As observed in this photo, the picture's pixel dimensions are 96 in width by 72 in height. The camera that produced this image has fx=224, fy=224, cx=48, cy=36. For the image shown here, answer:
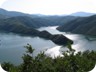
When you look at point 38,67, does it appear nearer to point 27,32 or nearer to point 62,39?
point 62,39

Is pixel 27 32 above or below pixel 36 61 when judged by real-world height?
below

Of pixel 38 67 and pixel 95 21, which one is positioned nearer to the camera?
Answer: pixel 38 67

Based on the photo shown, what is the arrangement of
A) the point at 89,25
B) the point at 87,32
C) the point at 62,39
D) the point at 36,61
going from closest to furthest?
the point at 36,61, the point at 62,39, the point at 87,32, the point at 89,25

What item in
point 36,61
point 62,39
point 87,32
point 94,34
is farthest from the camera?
point 87,32

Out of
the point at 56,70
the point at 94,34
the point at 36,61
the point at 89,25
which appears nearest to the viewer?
the point at 36,61

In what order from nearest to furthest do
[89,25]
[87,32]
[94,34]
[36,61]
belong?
[36,61]
[94,34]
[87,32]
[89,25]

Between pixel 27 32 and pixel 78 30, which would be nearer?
pixel 27 32

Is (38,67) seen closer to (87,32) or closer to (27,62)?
(27,62)

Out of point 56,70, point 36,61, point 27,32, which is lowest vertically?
point 27,32

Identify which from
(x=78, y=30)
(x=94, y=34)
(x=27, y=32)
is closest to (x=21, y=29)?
(x=27, y=32)

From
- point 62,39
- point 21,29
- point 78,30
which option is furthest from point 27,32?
point 62,39
